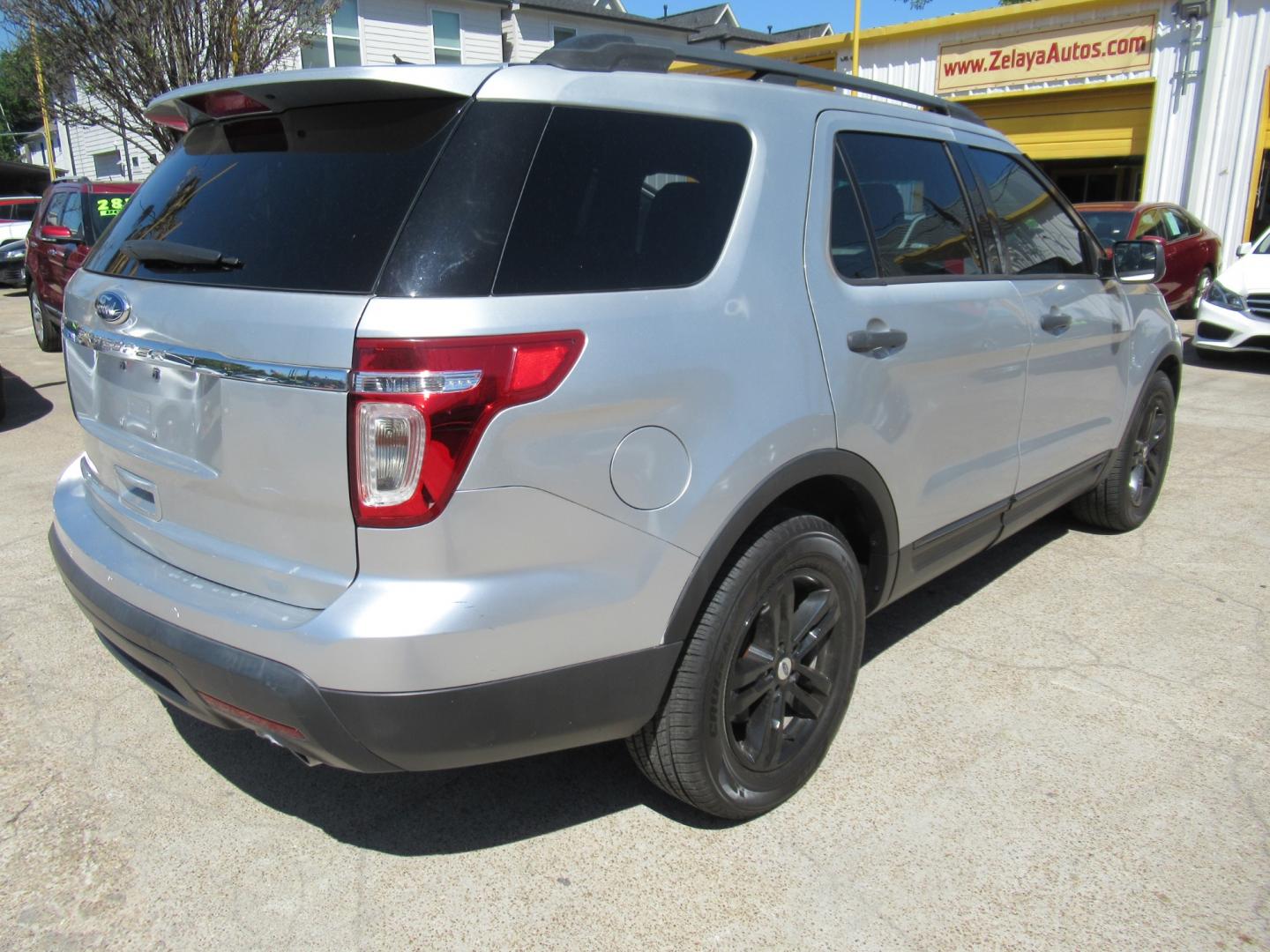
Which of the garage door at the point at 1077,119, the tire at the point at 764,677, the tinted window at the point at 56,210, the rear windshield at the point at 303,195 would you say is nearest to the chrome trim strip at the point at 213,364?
the rear windshield at the point at 303,195

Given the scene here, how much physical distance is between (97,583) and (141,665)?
0.24 meters

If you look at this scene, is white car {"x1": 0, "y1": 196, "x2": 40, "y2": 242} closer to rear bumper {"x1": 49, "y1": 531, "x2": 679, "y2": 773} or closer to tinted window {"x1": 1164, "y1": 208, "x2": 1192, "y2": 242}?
tinted window {"x1": 1164, "y1": 208, "x2": 1192, "y2": 242}

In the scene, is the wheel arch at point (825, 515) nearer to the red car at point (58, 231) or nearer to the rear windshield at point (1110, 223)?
the red car at point (58, 231)

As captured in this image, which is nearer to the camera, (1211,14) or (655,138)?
(655,138)

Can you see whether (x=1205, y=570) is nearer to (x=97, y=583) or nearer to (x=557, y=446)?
(x=557, y=446)

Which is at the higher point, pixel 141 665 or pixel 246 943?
pixel 141 665

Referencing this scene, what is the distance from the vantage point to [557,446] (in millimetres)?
1966

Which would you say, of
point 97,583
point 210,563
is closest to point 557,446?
point 210,563

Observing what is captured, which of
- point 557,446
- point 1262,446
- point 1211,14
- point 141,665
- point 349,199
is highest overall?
point 1211,14

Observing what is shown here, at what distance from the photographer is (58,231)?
9.94m

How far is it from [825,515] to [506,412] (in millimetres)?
1328

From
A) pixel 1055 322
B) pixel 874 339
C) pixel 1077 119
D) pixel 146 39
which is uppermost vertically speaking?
pixel 146 39

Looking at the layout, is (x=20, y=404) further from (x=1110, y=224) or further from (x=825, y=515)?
Result: (x=1110, y=224)

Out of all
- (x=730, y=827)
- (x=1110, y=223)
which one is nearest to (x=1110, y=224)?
(x=1110, y=223)
